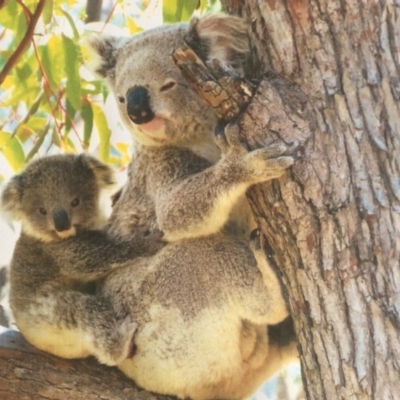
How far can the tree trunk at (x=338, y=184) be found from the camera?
1.82 m

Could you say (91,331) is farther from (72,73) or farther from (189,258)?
(72,73)

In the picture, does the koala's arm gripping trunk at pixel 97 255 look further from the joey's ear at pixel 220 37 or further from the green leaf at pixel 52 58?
the green leaf at pixel 52 58

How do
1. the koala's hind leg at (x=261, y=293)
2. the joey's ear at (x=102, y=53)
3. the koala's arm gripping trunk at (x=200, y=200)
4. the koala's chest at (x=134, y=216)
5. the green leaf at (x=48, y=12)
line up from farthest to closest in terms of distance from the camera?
the green leaf at (x=48, y=12) → the joey's ear at (x=102, y=53) → the koala's chest at (x=134, y=216) → the koala's hind leg at (x=261, y=293) → the koala's arm gripping trunk at (x=200, y=200)

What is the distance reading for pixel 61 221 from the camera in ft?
8.78

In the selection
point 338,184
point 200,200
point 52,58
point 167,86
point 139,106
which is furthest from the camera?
point 52,58

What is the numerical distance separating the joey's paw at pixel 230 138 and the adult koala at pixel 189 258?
0.34 feet

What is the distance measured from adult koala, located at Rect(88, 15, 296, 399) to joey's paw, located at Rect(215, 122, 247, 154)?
10cm

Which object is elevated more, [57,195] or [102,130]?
[102,130]

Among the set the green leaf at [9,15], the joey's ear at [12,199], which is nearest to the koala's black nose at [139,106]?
the joey's ear at [12,199]

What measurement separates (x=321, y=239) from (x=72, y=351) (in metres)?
1.03

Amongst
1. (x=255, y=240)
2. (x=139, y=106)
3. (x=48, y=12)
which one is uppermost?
(x=48, y=12)

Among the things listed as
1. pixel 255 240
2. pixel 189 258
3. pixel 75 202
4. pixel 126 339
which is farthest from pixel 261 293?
pixel 75 202

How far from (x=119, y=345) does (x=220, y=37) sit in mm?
1042

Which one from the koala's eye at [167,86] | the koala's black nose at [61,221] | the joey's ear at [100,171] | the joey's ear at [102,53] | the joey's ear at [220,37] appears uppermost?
the joey's ear at [102,53]
